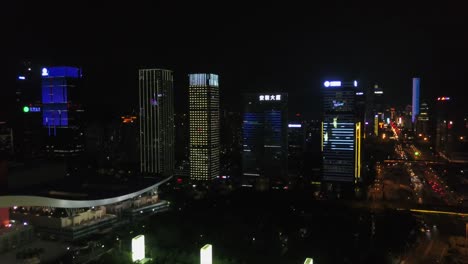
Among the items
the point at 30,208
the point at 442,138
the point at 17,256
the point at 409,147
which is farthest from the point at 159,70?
the point at 409,147

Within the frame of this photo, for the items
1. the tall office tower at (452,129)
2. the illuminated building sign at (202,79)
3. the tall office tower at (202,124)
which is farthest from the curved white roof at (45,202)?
the tall office tower at (452,129)

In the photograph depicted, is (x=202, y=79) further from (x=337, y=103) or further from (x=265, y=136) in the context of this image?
(x=337, y=103)

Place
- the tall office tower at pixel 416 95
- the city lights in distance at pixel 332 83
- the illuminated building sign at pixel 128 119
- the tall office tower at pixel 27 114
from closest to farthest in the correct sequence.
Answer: the tall office tower at pixel 27 114, the city lights in distance at pixel 332 83, the illuminated building sign at pixel 128 119, the tall office tower at pixel 416 95

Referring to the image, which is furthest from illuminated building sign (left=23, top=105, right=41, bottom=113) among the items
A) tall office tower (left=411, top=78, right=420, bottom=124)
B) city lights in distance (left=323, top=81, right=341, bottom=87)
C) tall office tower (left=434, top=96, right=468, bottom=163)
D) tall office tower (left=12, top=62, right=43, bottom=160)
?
tall office tower (left=411, top=78, right=420, bottom=124)

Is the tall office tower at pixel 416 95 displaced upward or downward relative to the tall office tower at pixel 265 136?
upward

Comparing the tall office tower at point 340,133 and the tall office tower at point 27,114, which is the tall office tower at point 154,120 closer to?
the tall office tower at point 27,114

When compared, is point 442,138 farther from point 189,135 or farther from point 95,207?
point 95,207
